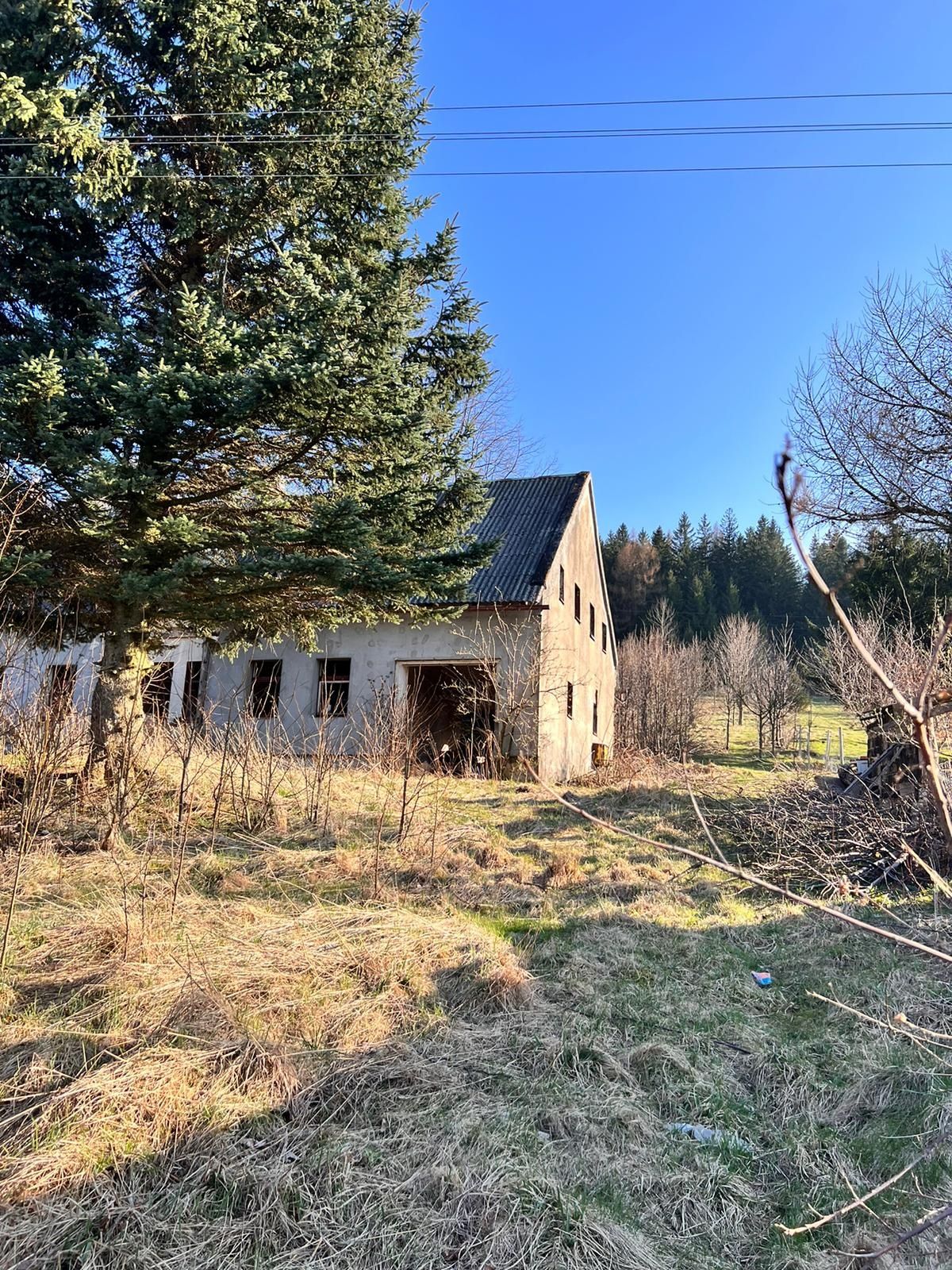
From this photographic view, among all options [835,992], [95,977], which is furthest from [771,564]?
[95,977]

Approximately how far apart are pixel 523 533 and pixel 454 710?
4.81 metres

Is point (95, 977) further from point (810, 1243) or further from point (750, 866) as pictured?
point (750, 866)

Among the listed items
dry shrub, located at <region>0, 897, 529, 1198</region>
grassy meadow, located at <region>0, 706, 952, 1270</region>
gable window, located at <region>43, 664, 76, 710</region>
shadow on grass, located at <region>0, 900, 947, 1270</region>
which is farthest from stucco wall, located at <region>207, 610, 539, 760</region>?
shadow on grass, located at <region>0, 900, 947, 1270</region>

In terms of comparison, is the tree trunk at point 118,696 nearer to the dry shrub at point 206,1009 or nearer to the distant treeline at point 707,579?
the dry shrub at point 206,1009

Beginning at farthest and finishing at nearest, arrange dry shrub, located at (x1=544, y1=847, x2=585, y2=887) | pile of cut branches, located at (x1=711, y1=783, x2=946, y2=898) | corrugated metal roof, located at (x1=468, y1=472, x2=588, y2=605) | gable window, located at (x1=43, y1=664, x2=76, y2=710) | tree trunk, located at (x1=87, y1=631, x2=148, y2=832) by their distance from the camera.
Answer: corrugated metal roof, located at (x1=468, y1=472, x2=588, y2=605) → tree trunk, located at (x1=87, y1=631, x2=148, y2=832) → pile of cut branches, located at (x1=711, y1=783, x2=946, y2=898) → dry shrub, located at (x1=544, y1=847, x2=585, y2=887) → gable window, located at (x1=43, y1=664, x2=76, y2=710)

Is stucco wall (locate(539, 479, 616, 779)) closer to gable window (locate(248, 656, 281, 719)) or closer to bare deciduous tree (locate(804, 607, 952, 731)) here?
bare deciduous tree (locate(804, 607, 952, 731))

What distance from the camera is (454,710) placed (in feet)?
57.1

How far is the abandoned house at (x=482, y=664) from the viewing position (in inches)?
Answer: 531

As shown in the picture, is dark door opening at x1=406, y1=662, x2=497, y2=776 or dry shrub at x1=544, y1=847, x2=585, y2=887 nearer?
dry shrub at x1=544, y1=847, x2=585, y2=887

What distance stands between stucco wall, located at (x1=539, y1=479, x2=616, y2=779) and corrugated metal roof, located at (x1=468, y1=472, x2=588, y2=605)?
28 cm

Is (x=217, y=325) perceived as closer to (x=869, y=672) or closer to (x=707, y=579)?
(x=869, y=672)

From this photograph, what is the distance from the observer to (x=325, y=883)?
19.0 ft

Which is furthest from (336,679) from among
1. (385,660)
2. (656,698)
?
(656,698)

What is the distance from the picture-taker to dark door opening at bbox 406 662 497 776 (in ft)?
45.5
